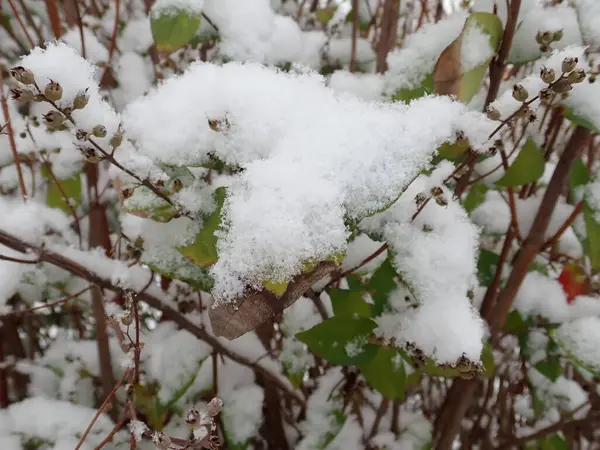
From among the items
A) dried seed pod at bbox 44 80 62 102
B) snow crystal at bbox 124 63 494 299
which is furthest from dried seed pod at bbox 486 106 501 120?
dried seed pod at bbox 44 80 62 102

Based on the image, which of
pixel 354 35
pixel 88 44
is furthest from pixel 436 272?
pixel 88 44

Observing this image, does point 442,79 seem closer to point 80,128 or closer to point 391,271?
point 391,271

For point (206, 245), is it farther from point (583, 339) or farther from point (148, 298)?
point (583, 339)

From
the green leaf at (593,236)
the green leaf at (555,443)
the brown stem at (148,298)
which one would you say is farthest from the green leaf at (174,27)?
the green leaf at (555,443)

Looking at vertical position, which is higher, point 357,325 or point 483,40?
point 483,40

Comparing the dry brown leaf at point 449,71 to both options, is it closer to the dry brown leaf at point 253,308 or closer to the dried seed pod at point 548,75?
the dried seed pod at point 548,75

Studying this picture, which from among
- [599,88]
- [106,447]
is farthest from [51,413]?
[599,88]
